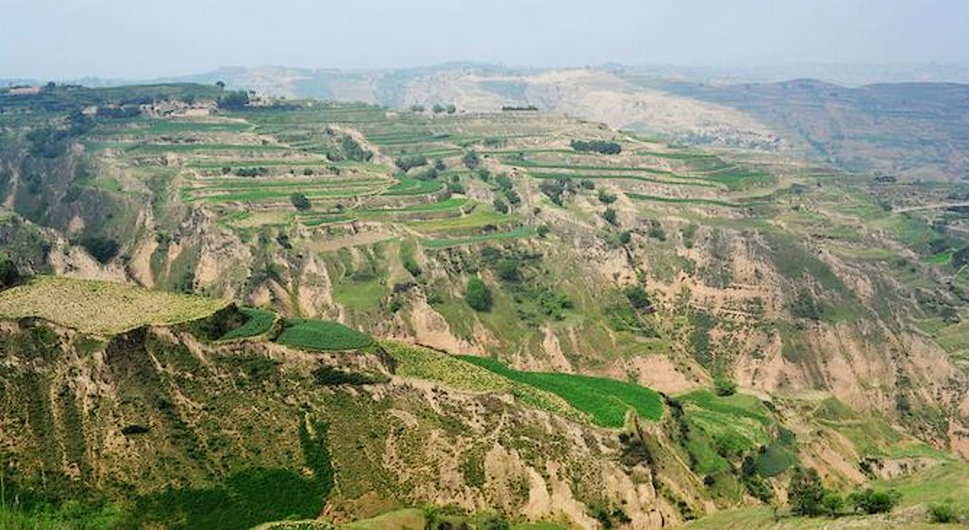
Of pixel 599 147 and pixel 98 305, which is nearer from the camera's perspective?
pixel 98 305

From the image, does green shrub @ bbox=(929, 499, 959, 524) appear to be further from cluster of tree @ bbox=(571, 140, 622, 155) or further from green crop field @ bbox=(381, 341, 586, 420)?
cluster of tree @ bbox=(571, 140, 622, 155)

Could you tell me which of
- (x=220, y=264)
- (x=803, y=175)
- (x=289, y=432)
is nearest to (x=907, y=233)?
(x=803, y=175)

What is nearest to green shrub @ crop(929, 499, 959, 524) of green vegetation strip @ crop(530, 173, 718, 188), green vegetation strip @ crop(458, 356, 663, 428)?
green vegetation strip @ crop(458, 356, 663, 428)

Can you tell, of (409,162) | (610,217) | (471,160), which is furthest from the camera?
(471,160)

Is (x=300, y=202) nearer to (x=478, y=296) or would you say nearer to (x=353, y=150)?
(x=478, y=296)

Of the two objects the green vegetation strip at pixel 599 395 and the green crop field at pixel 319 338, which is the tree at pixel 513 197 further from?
the green crop field at pixel 319 338

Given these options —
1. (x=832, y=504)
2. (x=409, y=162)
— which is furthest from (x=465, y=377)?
(x=409, y=162)

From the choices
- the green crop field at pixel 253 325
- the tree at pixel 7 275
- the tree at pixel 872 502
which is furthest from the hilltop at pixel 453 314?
the tree at pixel 872 502

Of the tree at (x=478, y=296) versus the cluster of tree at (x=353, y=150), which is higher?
the cluster of tree at (x=353, y=150)
